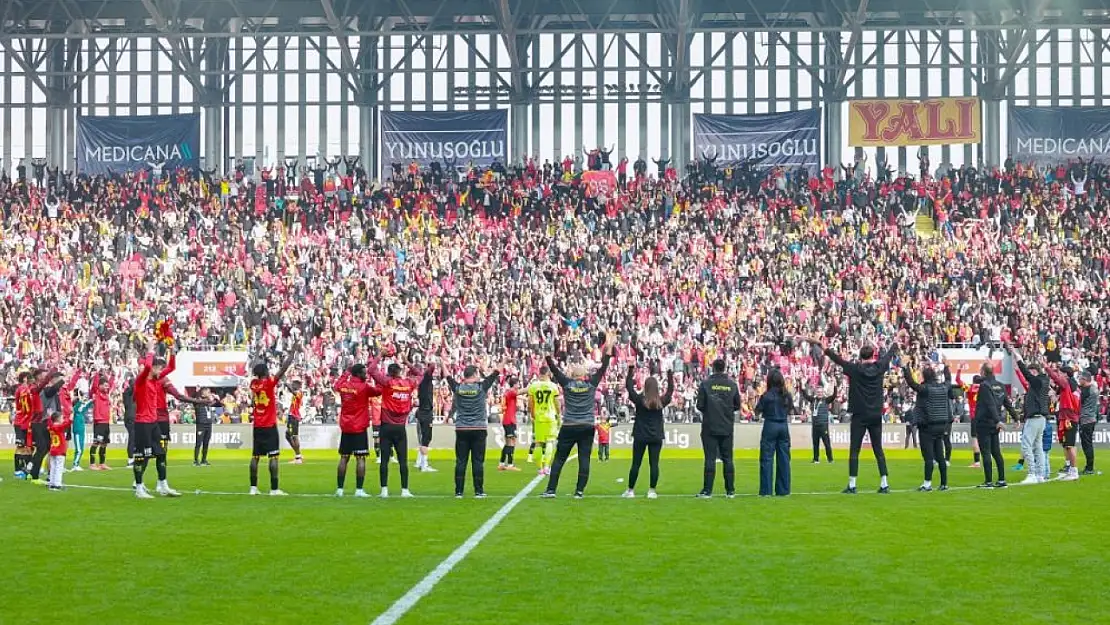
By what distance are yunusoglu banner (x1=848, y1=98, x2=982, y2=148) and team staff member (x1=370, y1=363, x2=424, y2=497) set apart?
3762 centimetres

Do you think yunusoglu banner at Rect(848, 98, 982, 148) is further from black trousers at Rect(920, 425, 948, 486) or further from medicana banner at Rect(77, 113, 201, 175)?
black trousers at Rect(920, 425, 948, 486)

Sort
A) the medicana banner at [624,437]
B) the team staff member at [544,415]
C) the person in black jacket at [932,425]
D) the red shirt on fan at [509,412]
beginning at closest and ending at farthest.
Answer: the person in black jacket at [932,425], the team staff member at [544,415], the red shirt on fan at [509,412], the medicana banner at [624,437]

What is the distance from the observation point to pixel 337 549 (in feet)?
45.2

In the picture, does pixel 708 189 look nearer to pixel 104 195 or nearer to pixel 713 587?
pixel 104 195

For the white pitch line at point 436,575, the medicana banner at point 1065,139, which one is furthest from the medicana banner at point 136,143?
the white pitch line at point 436,575

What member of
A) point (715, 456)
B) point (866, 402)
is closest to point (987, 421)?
point (866, 402)

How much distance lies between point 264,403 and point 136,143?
39895 mm

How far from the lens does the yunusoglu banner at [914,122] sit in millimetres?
54656

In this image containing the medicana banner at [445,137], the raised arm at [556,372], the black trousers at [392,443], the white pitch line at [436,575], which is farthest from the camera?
the medicana banner at [445,137]

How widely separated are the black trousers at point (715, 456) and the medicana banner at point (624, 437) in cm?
1990

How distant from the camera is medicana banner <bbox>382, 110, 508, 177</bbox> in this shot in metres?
56.6

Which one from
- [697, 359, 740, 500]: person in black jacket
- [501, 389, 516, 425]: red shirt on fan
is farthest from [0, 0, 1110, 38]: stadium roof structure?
[697, 359, 740, 500]: person in black jacket

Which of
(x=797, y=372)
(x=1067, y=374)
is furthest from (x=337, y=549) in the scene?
(x=797, y=372)

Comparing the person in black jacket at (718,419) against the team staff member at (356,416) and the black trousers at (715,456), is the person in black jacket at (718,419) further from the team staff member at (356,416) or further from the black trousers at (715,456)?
the team staff member at (356,416)
